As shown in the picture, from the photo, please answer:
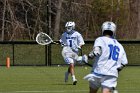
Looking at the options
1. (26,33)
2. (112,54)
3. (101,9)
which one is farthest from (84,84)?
(101,9)

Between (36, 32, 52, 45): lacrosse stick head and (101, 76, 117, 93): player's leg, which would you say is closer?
(101, 76, 117, 93): player's leg

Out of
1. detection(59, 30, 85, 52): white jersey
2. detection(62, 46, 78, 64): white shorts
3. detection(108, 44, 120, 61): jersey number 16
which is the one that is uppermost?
detection(59, 30, 85, 52): white jersey

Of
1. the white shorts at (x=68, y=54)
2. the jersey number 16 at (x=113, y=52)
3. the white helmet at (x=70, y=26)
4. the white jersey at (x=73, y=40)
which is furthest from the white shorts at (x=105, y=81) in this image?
the white jersey at (x=73, y=40)

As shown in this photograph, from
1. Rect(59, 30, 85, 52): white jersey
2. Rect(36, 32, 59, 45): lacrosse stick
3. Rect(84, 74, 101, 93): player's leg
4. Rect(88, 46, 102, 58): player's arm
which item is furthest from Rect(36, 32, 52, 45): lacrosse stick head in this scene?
Rect(88, 46, 102, 58): player's arm

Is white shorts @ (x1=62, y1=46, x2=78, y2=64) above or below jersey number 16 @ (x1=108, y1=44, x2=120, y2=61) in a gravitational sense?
below

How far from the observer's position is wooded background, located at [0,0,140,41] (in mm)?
46812

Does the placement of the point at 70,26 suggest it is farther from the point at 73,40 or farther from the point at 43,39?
the point at 43,39

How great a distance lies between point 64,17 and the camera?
4959 centimetres

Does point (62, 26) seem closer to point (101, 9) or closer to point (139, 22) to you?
point (101, 9)

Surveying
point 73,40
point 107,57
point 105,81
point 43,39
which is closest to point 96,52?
point 107,57

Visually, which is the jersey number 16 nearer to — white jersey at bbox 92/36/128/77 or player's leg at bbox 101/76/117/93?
white jersey at bbox 92/36/128/77

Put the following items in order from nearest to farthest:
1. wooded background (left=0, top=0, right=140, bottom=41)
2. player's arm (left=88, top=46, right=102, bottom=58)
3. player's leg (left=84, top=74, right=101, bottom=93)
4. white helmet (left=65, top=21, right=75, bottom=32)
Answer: player's arm (left=88, top=46, right=102, bottom=58) → player's leg (left=84, top=74, right=101, bottom=93) → white helmet (left=65, top=21, right=75, bottom=32) → wooded background (left=0, top=0, right=140, bottom=41)

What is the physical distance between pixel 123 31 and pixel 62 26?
676cm

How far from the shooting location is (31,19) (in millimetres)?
48656
